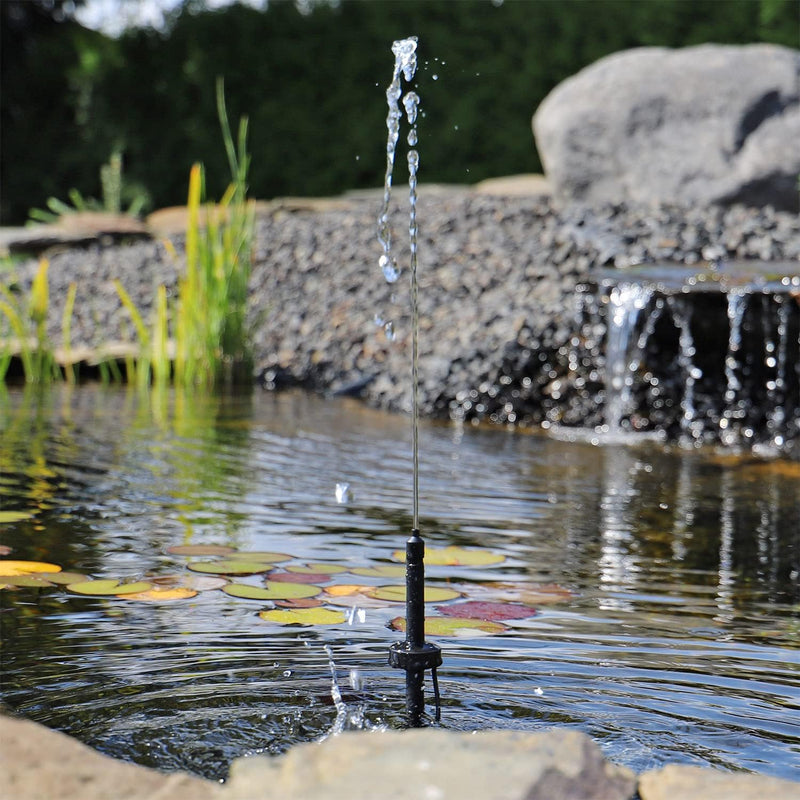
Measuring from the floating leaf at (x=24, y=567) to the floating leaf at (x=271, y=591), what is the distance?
43 centimetres

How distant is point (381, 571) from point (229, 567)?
13.8 inches

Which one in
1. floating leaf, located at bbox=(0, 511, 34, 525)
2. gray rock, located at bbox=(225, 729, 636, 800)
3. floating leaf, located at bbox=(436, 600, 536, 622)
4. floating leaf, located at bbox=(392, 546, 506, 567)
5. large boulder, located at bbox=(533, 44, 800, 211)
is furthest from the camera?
large boulder, located at bbox=(533, 44, 800, 211)

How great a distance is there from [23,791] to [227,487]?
2639 millimetres

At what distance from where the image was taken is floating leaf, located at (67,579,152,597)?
2535 mm

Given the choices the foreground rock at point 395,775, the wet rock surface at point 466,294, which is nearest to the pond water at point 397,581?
the foreground rock at point 395,775

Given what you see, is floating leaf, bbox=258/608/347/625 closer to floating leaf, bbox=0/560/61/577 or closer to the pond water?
the pond water

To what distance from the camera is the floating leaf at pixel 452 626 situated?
7.59ft

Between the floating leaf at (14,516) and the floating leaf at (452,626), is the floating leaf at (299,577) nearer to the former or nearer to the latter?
the floating leaf at (452,626)

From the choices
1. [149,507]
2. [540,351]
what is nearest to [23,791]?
[149,507]

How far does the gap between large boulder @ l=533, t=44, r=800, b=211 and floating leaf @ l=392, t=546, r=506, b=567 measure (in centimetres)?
580

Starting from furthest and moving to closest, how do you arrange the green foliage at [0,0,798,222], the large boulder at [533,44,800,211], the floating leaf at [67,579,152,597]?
the green foliage at [0,0,798,222], the large boulder at [533,44,800,211], the floating leaf at [67,579,152,597]

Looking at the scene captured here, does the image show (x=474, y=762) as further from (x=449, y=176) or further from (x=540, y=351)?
(x=449, y=176)

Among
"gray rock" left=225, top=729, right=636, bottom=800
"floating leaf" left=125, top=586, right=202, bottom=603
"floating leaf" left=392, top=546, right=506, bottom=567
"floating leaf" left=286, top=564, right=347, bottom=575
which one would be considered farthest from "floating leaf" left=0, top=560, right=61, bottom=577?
"gray rock" left=225, top=729, right=636, bottom=800

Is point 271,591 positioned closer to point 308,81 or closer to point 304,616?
point 304,616
